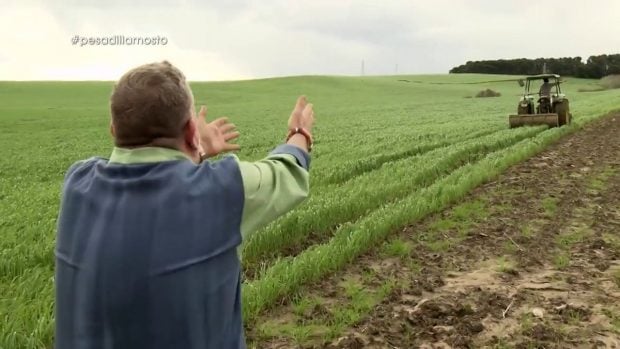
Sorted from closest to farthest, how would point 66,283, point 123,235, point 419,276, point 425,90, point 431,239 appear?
point 123,235
point 66,283
point 419,276
point 431,239
point 425,90

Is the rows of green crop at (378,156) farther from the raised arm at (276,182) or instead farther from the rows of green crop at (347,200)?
the raised arm at (276,182)

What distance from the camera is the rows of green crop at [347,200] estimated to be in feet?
21.5

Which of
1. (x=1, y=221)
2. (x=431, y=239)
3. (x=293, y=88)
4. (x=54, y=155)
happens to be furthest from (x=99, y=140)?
(x=293, y=88)

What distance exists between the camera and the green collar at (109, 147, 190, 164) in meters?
1.91

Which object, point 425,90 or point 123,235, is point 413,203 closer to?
point 123,235

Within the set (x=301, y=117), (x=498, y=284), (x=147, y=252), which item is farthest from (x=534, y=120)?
(x=147, y=252)

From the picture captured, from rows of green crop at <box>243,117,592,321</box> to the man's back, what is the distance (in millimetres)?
2727

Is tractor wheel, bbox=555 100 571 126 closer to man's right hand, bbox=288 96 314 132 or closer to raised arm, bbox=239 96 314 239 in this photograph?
man's right hand, bbox=288 96 314 132

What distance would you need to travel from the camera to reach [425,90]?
7225 cm

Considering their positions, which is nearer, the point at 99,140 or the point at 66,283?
the point at 66,283

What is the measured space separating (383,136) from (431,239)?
13.3m

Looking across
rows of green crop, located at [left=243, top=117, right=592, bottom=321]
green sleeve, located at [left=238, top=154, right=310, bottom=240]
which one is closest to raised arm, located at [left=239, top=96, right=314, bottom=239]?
green sleeve, located at [left=238, top=154, right=310, bottom=240]

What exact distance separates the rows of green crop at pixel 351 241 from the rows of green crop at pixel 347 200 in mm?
314

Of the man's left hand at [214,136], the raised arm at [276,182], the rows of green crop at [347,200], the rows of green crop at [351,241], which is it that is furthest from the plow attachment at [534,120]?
the raised arm at [276,182]
